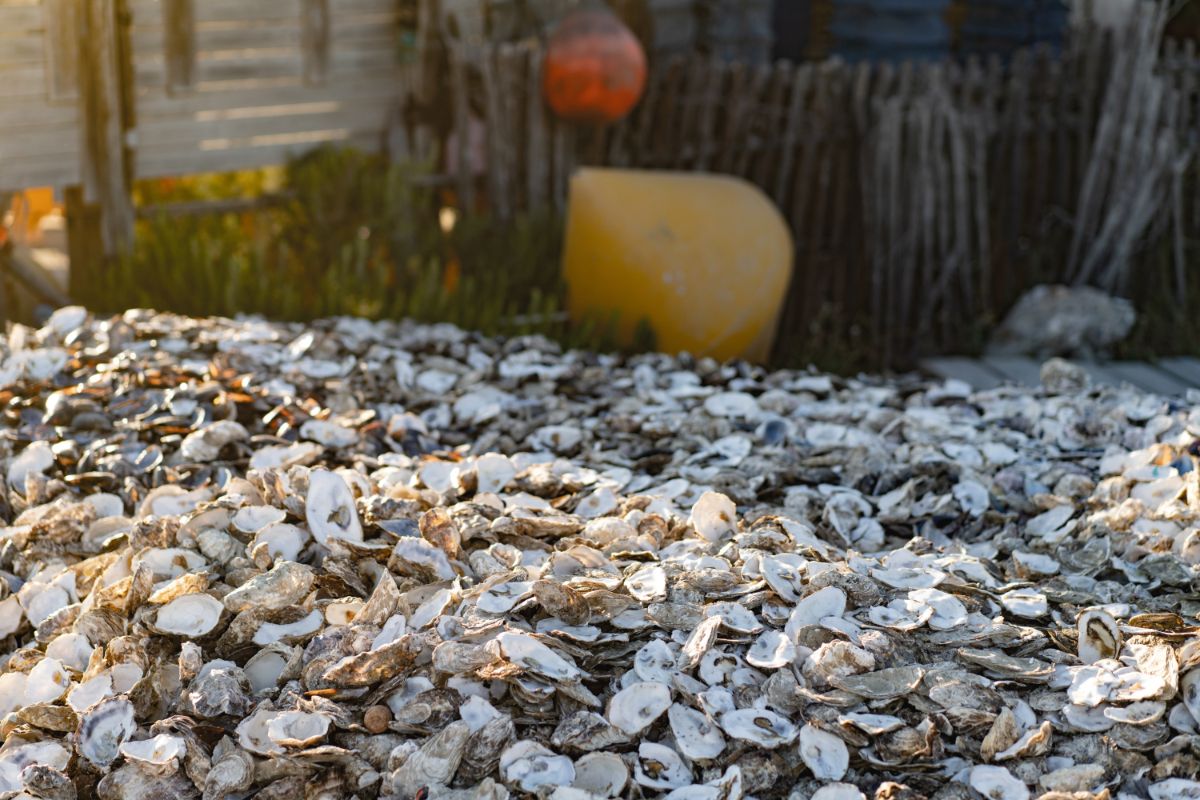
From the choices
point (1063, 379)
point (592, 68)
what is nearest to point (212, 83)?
point (592, 68)

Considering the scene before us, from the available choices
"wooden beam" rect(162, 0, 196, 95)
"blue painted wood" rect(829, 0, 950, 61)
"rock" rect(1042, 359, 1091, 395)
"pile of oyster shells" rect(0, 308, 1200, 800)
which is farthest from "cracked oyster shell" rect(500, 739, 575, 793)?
"blue painted wood" rect(829, 0, 950, 61)

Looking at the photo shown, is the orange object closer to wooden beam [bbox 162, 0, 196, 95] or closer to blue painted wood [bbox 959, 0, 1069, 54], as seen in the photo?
wooden beam [bbox 162, 0, 196, 95]

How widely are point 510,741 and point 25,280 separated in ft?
13.3

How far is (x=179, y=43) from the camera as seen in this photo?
5531mm

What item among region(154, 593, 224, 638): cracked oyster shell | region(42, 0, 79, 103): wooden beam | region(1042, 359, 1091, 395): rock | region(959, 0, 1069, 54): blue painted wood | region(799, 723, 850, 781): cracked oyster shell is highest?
region(959, 0, 1069, 54): blue painted wood

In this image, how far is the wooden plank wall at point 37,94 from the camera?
16.4ft

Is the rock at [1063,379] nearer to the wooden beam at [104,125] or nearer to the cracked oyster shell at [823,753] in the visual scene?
the cracked oyster shell at [823,753]

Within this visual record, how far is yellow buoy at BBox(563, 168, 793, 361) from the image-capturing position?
5.53 m

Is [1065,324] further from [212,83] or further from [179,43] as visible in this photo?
[179,43]

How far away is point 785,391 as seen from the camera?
427 cm

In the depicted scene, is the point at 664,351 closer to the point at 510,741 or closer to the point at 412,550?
the point at 412,550

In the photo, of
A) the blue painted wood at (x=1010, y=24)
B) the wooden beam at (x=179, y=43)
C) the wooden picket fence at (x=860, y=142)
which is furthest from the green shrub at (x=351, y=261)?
the blue painted wood at (x=1010, y=24)

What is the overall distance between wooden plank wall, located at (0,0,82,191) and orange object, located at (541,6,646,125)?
6.45ft

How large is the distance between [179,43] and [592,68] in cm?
169
